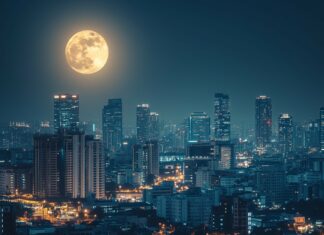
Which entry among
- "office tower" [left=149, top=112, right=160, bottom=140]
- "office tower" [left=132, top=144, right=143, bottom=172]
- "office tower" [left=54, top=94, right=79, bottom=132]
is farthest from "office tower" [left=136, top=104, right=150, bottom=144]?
"office tower" [left=132, top=144, right=143, bottom=172]

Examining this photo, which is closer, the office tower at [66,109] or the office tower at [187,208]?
the office tower at [187,208]

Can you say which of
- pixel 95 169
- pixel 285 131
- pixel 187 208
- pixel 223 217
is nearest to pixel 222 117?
pixel 285 131

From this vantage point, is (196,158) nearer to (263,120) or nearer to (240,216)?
(263,120)

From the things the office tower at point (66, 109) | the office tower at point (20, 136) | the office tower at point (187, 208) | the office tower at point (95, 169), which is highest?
the office tower at point (66, 109)

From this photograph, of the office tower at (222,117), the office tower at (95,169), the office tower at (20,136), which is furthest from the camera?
the office tower at (222,117)

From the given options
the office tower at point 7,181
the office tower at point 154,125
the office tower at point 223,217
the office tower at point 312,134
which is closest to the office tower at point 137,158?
the office tower at point 7,181

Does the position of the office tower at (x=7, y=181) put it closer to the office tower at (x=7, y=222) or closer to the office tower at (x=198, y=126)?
the office tower at (x=7, y=222)

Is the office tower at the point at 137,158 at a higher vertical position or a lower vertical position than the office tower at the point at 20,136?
lower
